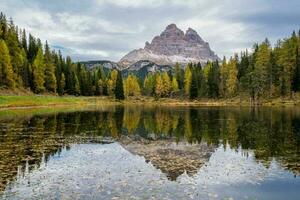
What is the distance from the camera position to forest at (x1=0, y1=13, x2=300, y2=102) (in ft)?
404

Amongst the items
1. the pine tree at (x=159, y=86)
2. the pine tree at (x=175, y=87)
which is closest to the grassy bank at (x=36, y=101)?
the pine tree at (x=159, y=86)

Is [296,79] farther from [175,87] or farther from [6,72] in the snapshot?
[6,72]

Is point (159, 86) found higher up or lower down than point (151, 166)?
higher up

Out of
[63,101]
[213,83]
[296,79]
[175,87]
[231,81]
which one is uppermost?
[231,81]

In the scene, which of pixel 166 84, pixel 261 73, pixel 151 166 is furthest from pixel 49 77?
pixel 151 166

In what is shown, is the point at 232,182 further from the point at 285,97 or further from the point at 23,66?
the point at 23,66

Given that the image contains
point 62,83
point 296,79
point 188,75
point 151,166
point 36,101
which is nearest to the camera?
point 151,166

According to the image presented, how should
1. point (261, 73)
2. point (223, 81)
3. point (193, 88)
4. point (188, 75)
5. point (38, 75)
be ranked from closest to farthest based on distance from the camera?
point (261, 73) < point (38, 75) < point (223, 81) < point (193, 88) < point (188, 75)

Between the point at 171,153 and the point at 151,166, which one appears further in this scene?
the point at 171,153

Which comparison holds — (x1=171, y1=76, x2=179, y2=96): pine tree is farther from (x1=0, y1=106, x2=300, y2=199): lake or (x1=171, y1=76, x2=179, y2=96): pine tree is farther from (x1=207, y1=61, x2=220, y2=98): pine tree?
(x1=0, y1=106, x2=300, y2=199): lake

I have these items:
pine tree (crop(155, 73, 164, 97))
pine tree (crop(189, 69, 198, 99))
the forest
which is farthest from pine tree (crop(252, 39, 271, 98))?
pine tree (crop(155, 73, 164, 97))

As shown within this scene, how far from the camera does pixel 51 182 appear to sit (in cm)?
2077

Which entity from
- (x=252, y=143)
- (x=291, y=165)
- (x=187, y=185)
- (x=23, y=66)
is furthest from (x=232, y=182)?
(x=23, y=66)

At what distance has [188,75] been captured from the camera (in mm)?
175625
